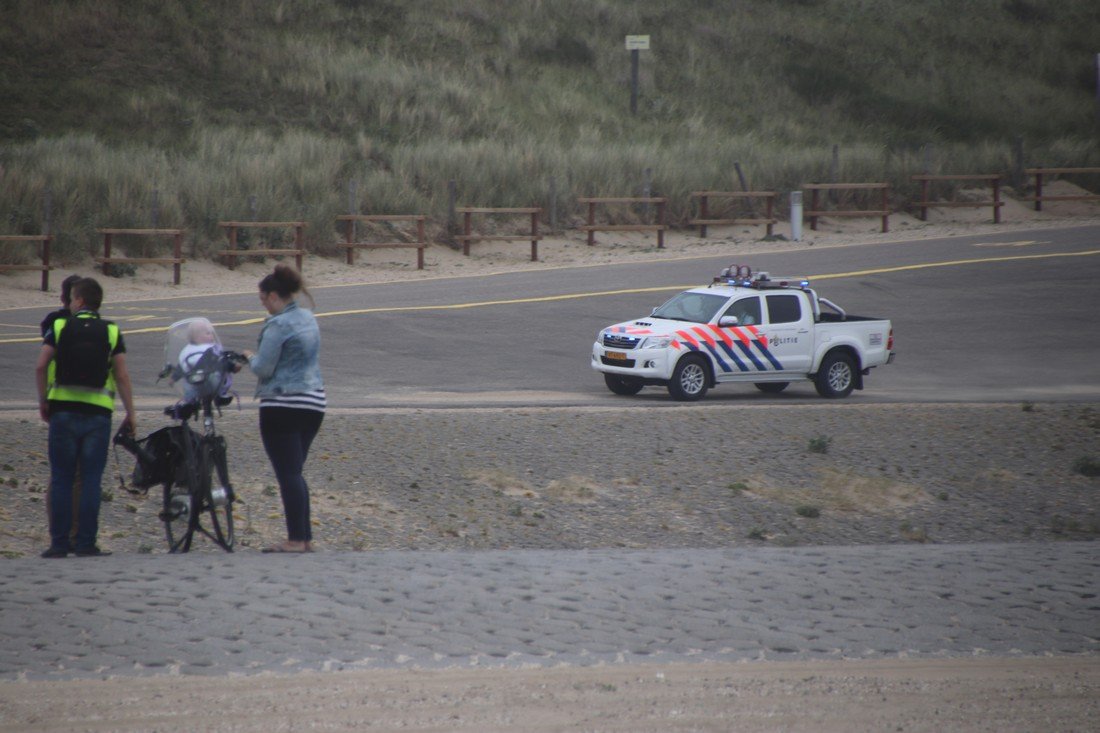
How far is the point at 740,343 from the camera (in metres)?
19.2

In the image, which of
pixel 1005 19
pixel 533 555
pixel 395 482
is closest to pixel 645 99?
pixel 1005 19

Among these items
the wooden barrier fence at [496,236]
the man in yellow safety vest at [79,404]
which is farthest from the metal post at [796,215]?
the man in yellow safety vest at [79,404]

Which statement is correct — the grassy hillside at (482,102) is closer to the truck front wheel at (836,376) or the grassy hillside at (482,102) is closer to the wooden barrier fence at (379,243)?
the wooden barrier fence at (379,243)

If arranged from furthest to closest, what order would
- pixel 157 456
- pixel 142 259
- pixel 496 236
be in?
pixel 496 236
pixel 142 259
pixel 157 456

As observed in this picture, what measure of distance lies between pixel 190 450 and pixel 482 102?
4257cm

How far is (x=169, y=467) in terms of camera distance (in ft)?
29.9

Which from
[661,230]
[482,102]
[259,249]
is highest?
[482,102]

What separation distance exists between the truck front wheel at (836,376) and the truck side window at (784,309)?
0.75 m

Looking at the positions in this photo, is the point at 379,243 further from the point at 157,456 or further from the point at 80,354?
the point at 80,354

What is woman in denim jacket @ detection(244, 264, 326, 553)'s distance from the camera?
28.7 feet

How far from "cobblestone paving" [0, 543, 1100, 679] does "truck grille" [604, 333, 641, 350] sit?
978 cm

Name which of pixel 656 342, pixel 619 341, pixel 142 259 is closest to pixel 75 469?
pixel 656 342

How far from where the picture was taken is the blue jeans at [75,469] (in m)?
8.80

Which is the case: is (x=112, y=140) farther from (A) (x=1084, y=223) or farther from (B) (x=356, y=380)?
(A) (x=1084, y=223)
